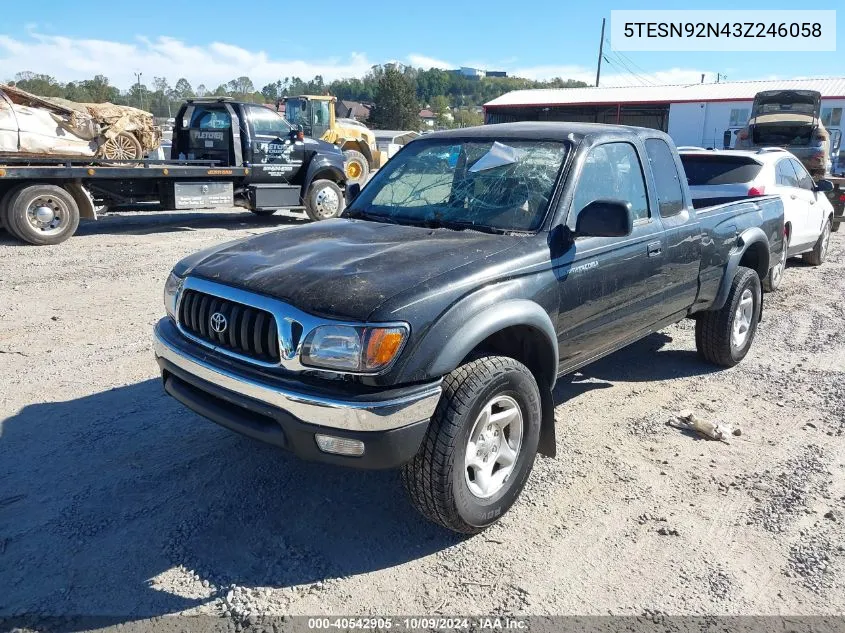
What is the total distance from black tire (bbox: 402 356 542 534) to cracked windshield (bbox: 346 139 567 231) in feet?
3.08

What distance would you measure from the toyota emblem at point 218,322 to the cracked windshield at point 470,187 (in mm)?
1365

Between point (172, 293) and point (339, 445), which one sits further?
point (172, 293)

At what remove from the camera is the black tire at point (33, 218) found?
9945mm

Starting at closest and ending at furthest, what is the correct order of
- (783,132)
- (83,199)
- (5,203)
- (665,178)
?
(665,178), (5,203), (83,199), (783,132)

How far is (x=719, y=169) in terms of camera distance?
8469 millimetres

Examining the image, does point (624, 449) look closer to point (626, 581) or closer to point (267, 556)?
point (626, 581)

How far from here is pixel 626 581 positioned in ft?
9.63

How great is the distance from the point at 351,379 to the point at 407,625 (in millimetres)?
971

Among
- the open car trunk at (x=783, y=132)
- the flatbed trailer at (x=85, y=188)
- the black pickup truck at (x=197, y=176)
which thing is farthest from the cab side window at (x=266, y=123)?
the open car trunk at (x=783, y=132)

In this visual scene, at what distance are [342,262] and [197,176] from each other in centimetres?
917

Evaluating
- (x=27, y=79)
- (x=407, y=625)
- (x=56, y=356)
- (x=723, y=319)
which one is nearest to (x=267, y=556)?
(x=407, y=625)

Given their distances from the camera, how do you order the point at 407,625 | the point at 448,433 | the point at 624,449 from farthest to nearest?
1. the point at 624,449
2. the point at 448,433
3. the point at 407,625

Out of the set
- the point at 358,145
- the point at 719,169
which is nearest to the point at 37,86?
the point at 358,145

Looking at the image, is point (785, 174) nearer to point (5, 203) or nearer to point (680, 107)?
point (5, 203)
